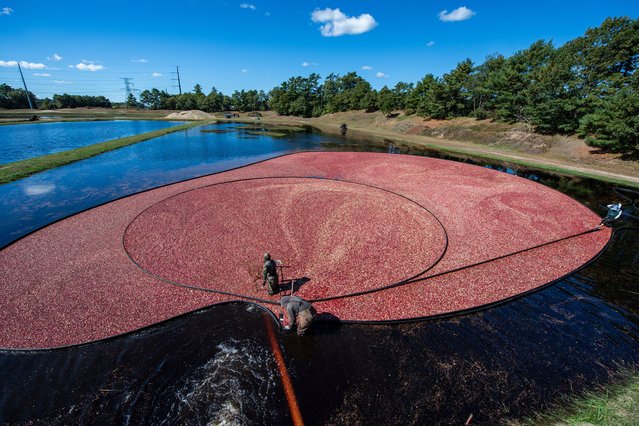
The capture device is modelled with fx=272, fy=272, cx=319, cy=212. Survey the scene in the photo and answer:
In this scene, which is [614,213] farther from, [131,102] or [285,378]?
[131,102]

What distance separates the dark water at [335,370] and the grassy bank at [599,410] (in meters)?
0.25

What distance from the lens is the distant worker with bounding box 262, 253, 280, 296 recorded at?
9.62 meters

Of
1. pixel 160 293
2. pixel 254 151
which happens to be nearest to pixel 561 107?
pixel 254 151

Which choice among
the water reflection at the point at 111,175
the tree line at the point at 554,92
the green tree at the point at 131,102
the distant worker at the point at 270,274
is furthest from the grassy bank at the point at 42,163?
the green tree at the point at 131,102

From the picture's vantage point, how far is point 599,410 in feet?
20.6

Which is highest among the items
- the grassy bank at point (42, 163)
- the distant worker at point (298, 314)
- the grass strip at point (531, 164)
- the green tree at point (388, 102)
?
the green tree at point (388, 102)

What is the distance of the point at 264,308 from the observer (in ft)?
30.8

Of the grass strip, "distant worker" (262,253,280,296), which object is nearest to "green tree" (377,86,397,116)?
the grass strip

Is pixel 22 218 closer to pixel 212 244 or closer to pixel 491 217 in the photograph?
pixel 212 244

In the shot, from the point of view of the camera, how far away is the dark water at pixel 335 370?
6.35 meters

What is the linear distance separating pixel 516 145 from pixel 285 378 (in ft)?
158

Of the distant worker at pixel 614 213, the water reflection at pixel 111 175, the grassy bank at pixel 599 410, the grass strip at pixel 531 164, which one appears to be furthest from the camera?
the grass strip at pixel 531 164

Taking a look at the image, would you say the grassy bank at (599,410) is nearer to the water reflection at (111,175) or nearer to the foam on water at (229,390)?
the foam on water at (229,390)

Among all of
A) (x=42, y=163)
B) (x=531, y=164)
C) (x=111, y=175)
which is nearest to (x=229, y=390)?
(x=111, y=175)
